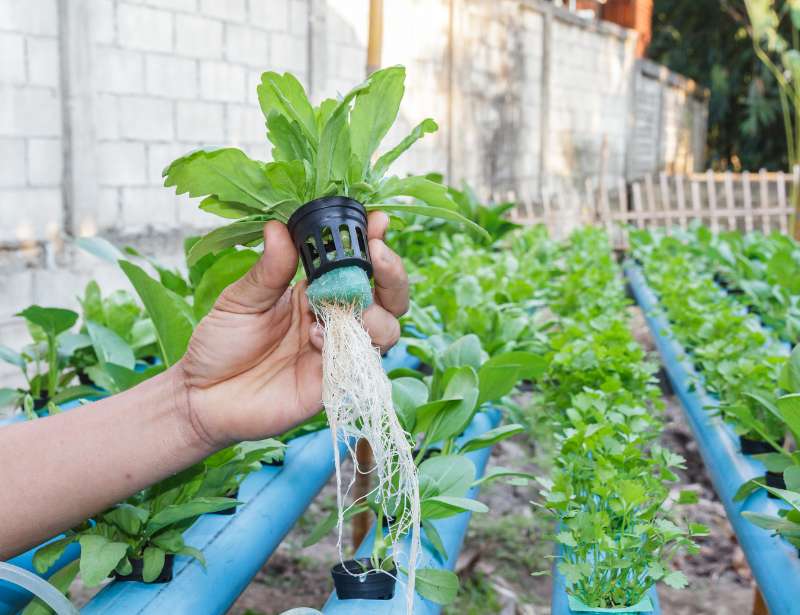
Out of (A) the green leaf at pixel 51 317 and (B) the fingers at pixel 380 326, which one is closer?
(B) the fingers at pixel 380 326

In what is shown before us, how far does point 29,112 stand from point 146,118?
2.79ft

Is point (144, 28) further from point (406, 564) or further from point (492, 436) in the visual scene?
point (406, 564)

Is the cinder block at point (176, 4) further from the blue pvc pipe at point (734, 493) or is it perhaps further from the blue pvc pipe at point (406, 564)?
the blue pvc pipe at point (406, 564)

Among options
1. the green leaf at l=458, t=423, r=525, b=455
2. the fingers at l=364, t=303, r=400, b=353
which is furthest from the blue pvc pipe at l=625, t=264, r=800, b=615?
the fingers at l=364, t=303, r=400, b=353

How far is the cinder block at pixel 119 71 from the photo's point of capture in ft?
15.8

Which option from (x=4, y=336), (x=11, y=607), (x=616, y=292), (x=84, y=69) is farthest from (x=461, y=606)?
(x=84, y=69)

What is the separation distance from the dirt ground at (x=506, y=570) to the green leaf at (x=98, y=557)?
67.7 inches

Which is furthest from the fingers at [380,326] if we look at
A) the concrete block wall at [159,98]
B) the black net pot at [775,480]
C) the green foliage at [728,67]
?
the green foliage at [728,67]

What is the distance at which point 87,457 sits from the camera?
117 centimetres

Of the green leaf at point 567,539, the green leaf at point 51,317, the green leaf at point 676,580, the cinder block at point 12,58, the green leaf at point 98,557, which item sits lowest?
the green leaf at point 676,580

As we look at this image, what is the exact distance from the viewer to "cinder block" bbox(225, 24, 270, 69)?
579cm

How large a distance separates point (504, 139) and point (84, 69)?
19.3 ft

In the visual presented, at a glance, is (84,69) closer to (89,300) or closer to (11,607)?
(89,300)

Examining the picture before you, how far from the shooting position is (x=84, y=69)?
15.3 feet
